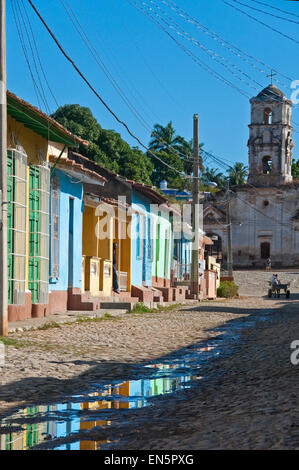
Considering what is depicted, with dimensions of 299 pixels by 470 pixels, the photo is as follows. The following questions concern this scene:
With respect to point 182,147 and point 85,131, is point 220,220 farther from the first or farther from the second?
point 85,131

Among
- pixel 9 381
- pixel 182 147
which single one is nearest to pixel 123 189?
pixel 9 381

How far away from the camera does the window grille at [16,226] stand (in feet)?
45.1

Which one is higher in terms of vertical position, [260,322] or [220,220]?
[220,220]

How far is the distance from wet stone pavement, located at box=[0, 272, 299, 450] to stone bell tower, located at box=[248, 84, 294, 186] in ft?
174

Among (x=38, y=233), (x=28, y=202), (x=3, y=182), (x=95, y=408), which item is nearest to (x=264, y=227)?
(x=38, y=233)

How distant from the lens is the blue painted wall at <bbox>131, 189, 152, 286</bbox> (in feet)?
84.9

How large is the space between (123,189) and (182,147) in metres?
49.7

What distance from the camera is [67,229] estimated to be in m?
18.0

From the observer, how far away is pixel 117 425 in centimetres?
582

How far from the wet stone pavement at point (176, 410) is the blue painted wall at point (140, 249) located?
1546 centimetres

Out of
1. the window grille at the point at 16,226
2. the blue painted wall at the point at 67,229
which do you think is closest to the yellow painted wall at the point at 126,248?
the blue painted wall at the point at 67,229

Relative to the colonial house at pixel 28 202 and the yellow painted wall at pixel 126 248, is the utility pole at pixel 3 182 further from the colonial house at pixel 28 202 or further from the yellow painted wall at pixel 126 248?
the yellow painted wall at pixel 126 248

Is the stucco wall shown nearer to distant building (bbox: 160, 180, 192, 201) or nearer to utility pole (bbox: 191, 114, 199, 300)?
distant building (bbox: 160, 180, 192, 201)

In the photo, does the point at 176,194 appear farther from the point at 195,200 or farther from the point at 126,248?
the point at 126,248
